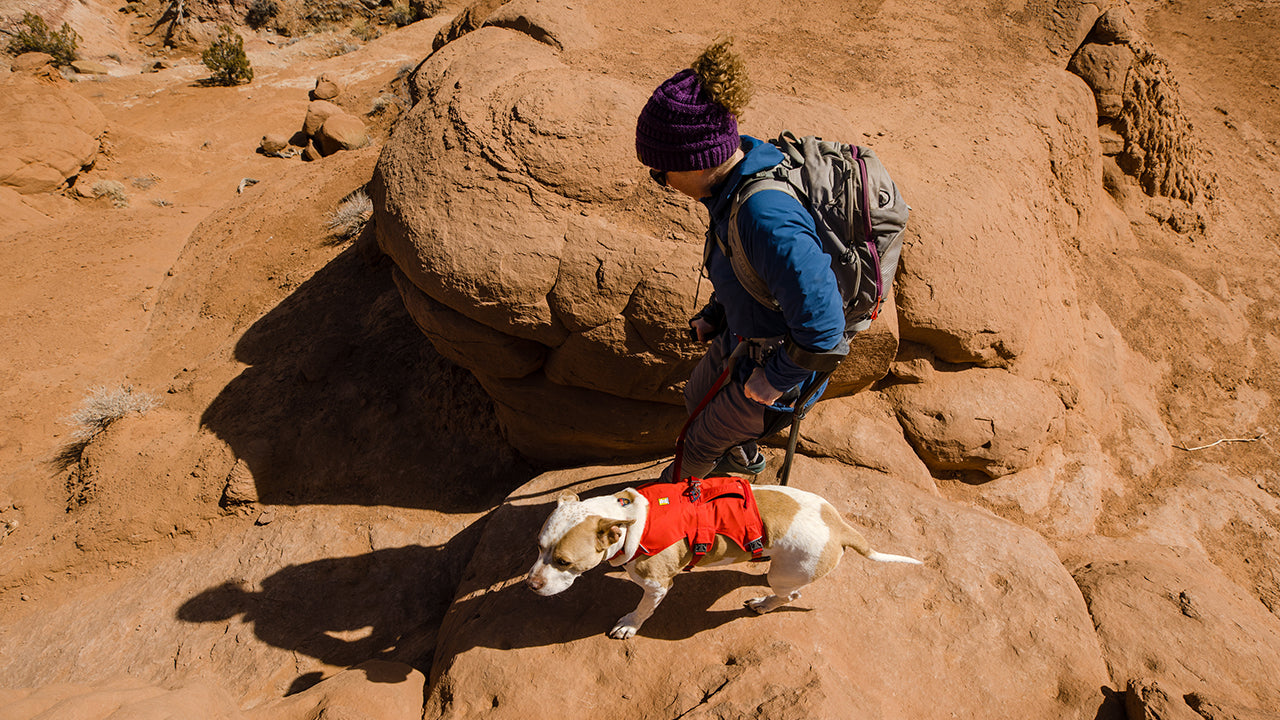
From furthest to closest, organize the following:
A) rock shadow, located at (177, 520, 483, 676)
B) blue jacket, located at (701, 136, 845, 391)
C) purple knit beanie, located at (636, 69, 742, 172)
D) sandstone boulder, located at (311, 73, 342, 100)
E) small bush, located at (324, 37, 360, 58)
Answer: small bush, located at (324, 37, 360, 58), sandstone boulder, located at (311, 73, 342, 100), rock shadow, located at (177, 520, 483, 676), purple knit beanie, located at (636, 69, 742, 172), blue jacket, located at (701, 136, 845, 391)

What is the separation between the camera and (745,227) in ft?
7.27

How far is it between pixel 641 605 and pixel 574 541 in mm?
601

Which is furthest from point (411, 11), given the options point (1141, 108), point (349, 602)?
point (349, 602)

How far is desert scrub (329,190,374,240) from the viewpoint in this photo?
7.63 m

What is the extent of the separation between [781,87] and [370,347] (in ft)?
14.0

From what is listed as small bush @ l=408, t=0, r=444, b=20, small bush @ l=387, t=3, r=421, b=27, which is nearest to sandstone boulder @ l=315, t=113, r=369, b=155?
small bush @ l=408, t=0, r=444, b=20

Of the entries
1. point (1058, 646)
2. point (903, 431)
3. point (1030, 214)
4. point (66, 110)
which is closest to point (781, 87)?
point (1030, 214)

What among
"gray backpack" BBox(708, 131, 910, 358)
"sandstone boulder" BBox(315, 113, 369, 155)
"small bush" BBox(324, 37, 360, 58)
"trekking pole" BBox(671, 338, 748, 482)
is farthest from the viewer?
"small bush" BBox(324, 37, 360, 58)

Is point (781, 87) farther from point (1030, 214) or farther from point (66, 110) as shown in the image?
point (66, 110)

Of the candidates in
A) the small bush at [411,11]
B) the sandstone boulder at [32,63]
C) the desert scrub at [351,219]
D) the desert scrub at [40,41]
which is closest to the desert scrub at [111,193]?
the sandstone boulder at [32,63]

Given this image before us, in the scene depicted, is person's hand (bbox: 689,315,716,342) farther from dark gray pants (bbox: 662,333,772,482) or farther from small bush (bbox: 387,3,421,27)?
small bush (bbox: 387,3,421,27)

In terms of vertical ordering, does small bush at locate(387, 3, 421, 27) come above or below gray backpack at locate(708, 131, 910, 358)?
below

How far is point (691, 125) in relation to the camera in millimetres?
2234

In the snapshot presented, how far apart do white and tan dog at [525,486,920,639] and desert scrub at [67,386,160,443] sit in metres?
5.01
